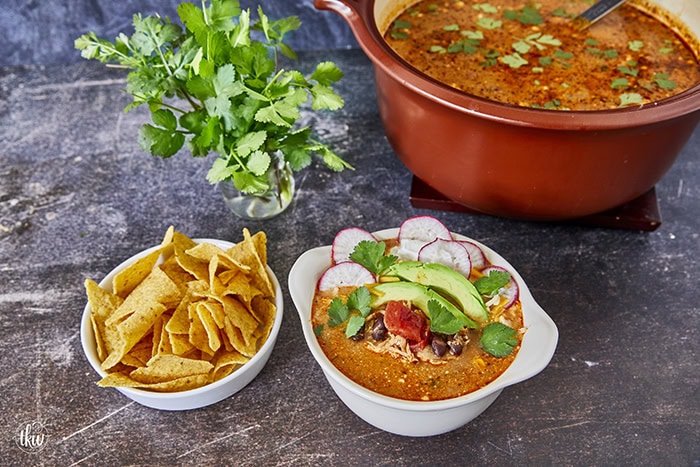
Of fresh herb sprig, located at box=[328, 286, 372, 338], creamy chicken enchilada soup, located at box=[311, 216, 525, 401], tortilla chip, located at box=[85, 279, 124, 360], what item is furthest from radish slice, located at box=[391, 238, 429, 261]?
tortilla chip, located at box=[85, 279, 124, 360]

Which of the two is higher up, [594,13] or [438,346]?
[594,13]

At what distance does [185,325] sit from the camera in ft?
3.57

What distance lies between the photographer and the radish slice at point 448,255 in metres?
1.12

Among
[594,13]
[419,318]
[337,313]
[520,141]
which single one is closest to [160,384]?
[337,313]

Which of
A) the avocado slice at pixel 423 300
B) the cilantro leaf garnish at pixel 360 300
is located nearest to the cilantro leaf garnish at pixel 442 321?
the avocado slice at pixel 423 300

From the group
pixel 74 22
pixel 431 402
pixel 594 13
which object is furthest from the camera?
pixel 74 22

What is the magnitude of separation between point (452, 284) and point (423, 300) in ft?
0.19

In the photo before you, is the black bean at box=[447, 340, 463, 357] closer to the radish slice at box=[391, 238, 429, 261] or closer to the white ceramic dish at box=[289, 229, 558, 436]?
the white ceramic dish at box=[289, 229, 558, 436]

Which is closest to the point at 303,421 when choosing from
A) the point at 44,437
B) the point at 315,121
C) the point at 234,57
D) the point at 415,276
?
the point at 415,276

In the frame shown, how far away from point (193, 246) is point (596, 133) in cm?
72

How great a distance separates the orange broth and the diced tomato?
44cm

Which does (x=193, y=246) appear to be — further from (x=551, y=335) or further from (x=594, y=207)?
(x=594, y=207)

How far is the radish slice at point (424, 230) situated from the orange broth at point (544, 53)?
0.26 m

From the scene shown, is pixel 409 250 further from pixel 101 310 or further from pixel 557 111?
pixel 101 310
